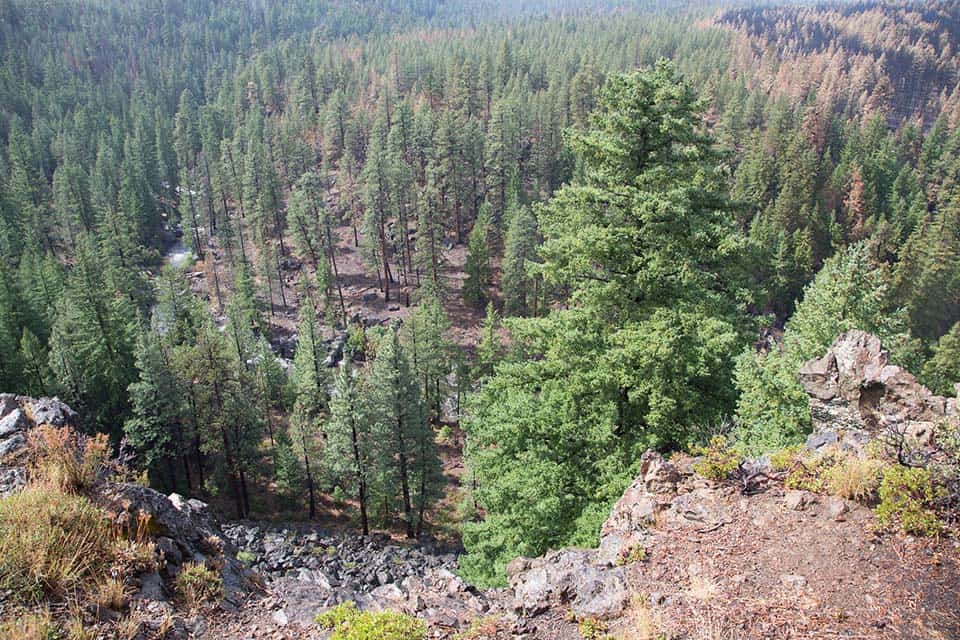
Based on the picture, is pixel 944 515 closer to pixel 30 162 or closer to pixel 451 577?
pixel 451 577

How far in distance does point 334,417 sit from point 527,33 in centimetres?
17300

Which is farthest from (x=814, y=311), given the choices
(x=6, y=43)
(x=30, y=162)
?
(x=6, y=43)

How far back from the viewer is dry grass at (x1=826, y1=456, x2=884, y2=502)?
27.8ft

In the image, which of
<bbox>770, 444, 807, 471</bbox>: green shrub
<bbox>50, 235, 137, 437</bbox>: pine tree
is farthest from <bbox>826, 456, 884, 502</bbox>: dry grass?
<bbox>50, 235, 137, 437</bbox>: pine tree

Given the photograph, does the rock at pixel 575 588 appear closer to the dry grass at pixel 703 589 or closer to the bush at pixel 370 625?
the dry grass at pixel 703 589

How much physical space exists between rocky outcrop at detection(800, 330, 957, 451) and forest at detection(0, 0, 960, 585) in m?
1.17

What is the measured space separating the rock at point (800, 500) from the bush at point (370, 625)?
5.72 m

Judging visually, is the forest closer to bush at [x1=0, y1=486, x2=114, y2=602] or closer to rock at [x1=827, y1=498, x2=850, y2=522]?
bush at [x1=0, y1=486, x2=114, y2=602]

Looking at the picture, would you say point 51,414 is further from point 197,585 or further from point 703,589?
point 703,589

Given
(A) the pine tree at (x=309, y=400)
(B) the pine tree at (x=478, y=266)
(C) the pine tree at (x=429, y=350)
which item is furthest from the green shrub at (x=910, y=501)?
(B) the pine tree at (x=478, y=266)

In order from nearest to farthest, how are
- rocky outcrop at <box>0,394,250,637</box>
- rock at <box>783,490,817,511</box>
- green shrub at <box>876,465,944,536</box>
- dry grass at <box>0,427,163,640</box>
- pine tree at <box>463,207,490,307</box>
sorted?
dry grass at <box>0,427,163,640</box> < rocky outcrop at <box>0,394,250,637</box> < green shrub at <box>876,465,944,536</box> < rock at <box>783,490,817,511</box> < pine tree at <box>463,207,490,307</box>

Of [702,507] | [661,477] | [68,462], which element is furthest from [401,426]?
[68,462]

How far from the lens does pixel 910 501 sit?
788cm

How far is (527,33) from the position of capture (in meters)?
176
